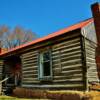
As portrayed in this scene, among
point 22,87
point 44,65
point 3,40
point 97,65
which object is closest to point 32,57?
point 44,65

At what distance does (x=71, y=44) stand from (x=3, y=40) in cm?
4317

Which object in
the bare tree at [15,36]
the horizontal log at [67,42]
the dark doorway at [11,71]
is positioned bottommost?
the dark doorway at [11,71]

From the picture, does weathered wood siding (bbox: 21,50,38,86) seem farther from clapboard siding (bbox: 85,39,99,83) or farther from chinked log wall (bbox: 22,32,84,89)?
clapboard siding (bbox: 85,39,99,83)

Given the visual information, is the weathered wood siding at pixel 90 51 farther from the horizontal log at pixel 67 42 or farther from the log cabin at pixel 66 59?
the horizontal log at pixel 67 42

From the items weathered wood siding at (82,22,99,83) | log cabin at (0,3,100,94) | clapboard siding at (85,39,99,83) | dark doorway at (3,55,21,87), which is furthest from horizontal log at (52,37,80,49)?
dark doorway at (3,55,21,87)

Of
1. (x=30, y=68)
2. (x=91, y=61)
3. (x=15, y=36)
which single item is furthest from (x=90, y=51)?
(x=15, y=36)

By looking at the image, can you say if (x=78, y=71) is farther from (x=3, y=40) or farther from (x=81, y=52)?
(x=3, y=40)

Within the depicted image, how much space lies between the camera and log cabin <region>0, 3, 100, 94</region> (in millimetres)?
12531

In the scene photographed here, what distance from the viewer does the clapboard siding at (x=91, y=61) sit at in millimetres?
12691

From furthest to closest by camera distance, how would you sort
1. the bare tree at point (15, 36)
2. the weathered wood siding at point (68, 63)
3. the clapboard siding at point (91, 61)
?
the bare tree at point (15, 36), the clapboard siding at point (91, 61), the weathered wood siding at point (68, 63)

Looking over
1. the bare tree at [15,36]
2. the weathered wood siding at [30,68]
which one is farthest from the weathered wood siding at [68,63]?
the bare tree at [15,36]

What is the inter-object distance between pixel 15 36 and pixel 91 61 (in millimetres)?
43644

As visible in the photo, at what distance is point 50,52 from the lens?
48.2ft

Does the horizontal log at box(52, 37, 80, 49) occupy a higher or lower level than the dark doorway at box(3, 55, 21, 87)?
higher
